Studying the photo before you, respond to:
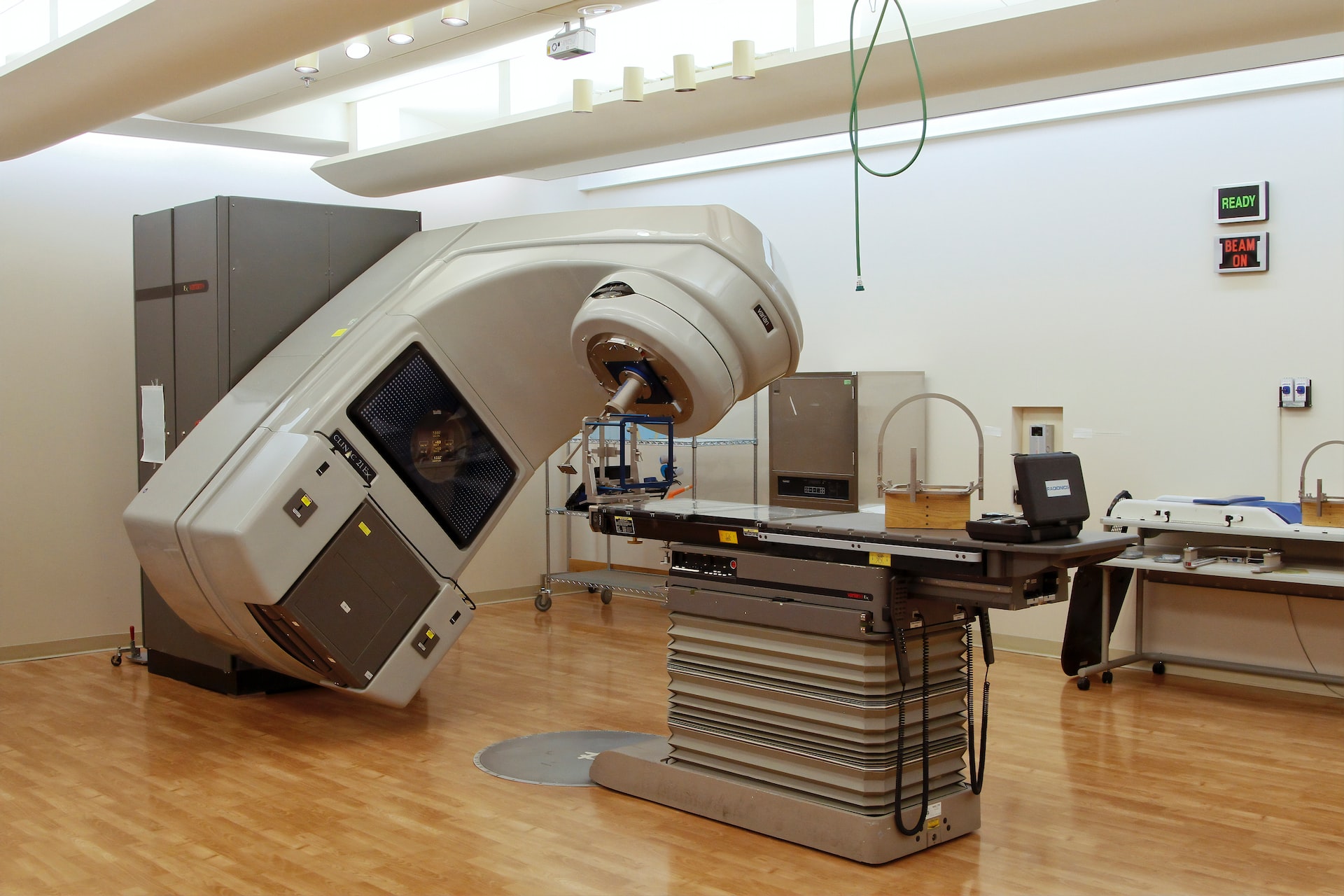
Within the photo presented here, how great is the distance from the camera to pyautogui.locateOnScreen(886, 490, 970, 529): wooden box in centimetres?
321

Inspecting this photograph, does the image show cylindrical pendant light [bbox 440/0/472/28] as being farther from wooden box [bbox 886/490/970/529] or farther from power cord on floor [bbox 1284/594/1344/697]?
power cord on floor [bbox 1284/594/1344/697]

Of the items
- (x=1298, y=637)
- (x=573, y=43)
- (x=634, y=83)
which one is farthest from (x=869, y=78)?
(x=1298, y=637)

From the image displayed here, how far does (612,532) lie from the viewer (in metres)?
3.73

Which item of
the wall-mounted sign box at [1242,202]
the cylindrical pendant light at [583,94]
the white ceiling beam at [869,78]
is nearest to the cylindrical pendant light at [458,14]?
the cylindrical pendant light at [583,94]

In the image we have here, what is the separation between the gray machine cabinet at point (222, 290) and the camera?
4.87 meters

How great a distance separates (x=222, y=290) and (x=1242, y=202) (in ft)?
14.9

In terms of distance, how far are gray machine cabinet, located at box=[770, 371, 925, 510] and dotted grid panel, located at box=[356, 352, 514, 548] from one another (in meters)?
1.93

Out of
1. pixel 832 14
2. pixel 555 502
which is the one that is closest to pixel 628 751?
pixel 832 14

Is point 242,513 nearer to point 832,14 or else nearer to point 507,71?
point 507,71

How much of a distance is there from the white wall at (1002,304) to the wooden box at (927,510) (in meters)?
2.72

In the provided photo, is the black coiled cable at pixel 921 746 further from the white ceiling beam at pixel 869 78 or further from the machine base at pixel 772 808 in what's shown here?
the white ceiling beam at pixel 869 78

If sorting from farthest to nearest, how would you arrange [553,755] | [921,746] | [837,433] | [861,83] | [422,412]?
[837,433], [422,412], [861,83], [553,755], [921,746]

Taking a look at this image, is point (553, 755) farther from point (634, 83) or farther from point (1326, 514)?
point (1326, 514)

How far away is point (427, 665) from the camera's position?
4.59m
